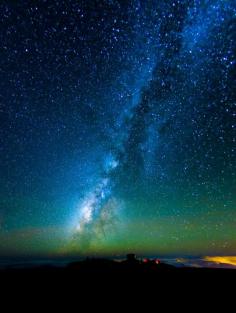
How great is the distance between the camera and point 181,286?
11836 millimetres

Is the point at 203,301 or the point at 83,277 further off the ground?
the point at 83,277

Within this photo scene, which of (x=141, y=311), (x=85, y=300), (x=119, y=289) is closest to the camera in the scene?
(x=141, y=311)

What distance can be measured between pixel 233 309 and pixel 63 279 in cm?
738

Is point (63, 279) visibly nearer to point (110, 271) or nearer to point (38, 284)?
point (38, 284)

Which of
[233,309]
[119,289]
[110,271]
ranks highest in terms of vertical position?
[110,271]

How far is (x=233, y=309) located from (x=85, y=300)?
501 cm

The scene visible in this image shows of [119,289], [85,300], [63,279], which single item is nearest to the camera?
[85,300]

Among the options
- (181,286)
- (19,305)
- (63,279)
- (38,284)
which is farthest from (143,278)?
(19,305)

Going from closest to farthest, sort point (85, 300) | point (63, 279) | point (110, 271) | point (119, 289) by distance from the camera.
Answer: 1. point (85, 300)
2. point (119, 289)
3. point (63, 279)
4. point (110, 271)

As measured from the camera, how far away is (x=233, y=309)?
30.1ft

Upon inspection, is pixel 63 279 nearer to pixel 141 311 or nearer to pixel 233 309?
pixel 141 311

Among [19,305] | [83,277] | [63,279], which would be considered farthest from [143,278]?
[19,305]

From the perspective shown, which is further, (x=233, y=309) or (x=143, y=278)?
(x=143, y=278)

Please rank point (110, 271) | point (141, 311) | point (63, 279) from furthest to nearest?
point (110, 271) → point (63, 279) → point (141, 311)
